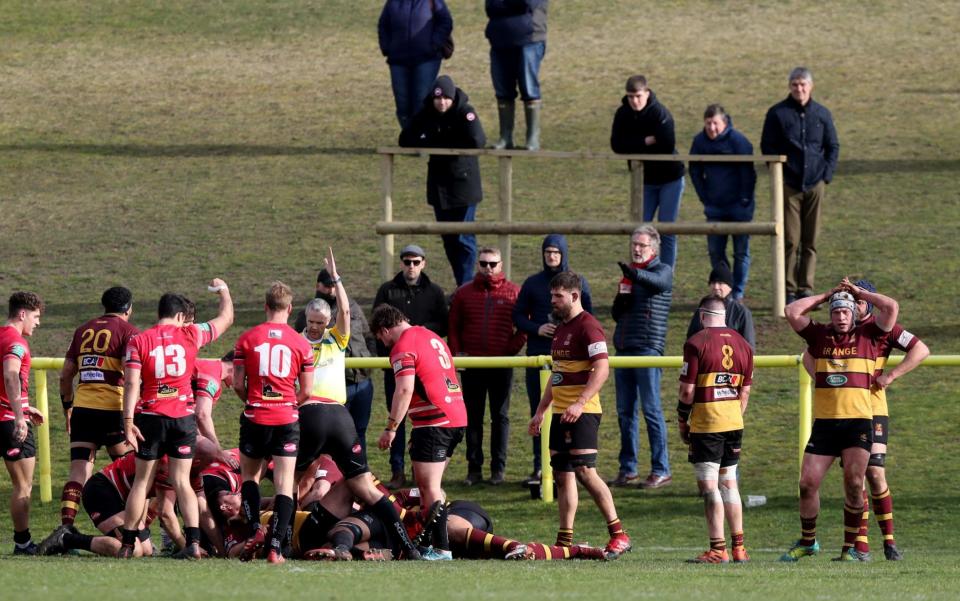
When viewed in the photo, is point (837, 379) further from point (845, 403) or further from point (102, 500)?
point (102, 500)

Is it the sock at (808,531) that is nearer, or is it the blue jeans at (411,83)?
the sock at (808,531)

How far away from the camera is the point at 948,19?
3231 centimetres

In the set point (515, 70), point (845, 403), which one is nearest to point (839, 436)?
point (845, 403)

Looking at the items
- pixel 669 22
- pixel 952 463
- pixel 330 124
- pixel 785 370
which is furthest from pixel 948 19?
pixel 952 463

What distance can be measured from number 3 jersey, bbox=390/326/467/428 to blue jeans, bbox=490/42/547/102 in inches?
381

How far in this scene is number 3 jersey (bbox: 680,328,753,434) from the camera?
12148 mm

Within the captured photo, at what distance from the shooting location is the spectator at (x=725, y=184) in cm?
1789

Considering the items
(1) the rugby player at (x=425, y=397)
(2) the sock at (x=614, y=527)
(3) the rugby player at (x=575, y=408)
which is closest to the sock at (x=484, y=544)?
(1) the rugby player at (x=425, y=397)

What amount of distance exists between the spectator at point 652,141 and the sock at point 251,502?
6.96 meters

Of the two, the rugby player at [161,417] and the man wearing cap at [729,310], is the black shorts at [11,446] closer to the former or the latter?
the rugby player at [161,417]

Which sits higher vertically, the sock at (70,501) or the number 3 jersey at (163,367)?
the number 3 jersey at (163,367)

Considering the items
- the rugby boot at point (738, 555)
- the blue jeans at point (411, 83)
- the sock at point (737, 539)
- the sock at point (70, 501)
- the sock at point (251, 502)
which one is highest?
the blue jeans at point (411, 83)

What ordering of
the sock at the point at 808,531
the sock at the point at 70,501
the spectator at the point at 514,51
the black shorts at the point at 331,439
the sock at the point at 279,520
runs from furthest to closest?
the spectator at the point at 514,51
the sock at the point at 70,501
the sock at the point at 808,531
the black shorts at the point at 331,439
the sock at the point at 279,520

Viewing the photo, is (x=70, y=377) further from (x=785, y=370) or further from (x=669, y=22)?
(x=669, y=22)
